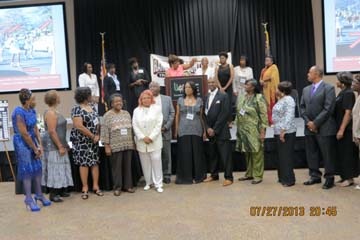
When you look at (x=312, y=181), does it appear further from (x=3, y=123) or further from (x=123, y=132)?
(x=3, y=123)

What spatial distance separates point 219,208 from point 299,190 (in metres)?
1.10

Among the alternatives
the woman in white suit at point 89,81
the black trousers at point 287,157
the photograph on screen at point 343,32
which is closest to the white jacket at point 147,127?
the black trousers at point 287,157

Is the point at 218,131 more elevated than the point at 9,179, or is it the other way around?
the point at 218,131

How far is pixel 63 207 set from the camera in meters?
4.82

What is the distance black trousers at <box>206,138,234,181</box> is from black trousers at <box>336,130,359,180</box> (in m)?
1.30

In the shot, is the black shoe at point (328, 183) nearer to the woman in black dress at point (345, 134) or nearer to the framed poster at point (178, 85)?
the woman in black dress at point (345, 134)

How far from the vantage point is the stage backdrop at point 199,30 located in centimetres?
945

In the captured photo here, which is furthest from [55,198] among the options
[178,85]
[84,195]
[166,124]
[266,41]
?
[266,41]

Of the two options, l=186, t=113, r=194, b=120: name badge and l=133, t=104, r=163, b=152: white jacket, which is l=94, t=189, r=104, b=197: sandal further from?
l=186, t=113, r=194, b=120: name badge

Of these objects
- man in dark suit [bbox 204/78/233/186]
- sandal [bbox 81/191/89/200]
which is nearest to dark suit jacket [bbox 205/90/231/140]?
man in dark suit [bbox 204/78/233/186]

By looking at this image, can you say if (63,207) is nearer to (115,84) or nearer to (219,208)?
(219,208)

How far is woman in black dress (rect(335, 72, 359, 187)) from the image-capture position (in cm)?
496

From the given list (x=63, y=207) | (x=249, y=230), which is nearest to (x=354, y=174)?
(x=249, y=230)

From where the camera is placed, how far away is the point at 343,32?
9086 millimetres
